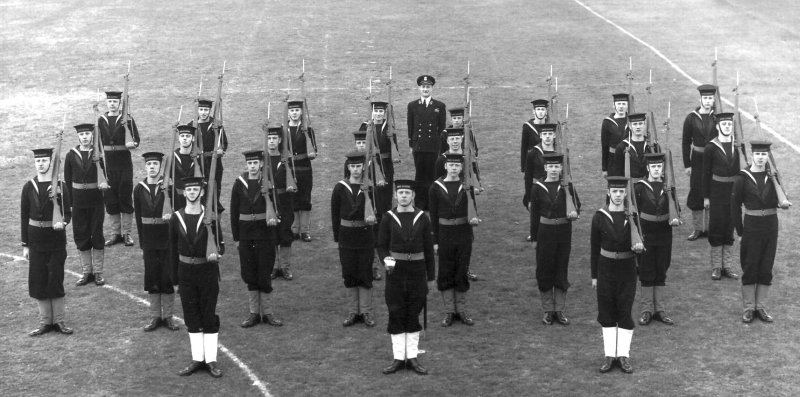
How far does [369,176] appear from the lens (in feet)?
60.0

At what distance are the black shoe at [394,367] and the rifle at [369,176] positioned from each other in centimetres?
219

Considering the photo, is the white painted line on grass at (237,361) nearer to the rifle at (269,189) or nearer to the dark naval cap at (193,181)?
the rifle at (269,189)

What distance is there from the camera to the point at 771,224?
17.0m

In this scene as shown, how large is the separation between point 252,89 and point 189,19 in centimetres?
921

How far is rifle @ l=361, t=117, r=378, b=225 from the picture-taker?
17047mm

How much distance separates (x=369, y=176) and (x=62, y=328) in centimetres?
493

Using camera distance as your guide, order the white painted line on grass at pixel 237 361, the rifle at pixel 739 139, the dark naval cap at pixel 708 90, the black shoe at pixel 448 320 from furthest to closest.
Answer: the dark naval cap at pixel 708 90 < the rifle at pixel 739 139 < the black shoe at pixel 448 320 < the white painted line on grass at pixel 237 361

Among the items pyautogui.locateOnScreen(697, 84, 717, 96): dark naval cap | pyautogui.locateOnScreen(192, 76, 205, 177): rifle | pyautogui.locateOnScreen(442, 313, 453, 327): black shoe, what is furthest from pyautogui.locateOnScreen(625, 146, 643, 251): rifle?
pyautogui.locateOnScreen(192, 76, 205, 177): rifle

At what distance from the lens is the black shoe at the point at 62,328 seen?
56.6 feet

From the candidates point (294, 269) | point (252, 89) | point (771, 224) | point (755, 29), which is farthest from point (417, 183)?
point (755, 29)

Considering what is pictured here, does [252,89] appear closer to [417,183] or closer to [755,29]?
[417,183]

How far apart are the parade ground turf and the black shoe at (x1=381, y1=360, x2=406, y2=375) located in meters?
0.14

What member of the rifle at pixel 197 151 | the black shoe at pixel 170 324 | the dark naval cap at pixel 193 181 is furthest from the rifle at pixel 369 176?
the black shoe at pixel 170 324

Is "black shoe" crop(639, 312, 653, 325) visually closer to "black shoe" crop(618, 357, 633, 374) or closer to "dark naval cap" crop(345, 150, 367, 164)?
"black shoe" crop(618, 357, 633, 374)
